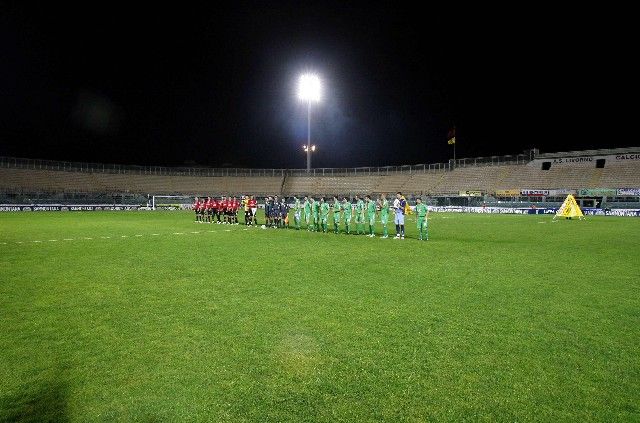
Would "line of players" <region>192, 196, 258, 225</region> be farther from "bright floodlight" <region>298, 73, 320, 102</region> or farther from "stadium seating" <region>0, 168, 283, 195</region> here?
"stadium seating" <region>0, 168, 283, 195</region>

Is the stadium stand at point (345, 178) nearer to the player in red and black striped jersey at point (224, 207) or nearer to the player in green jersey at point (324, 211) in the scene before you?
the player in red and black striped jersey at point (224, 207)

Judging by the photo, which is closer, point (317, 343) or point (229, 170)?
point (317, 343)

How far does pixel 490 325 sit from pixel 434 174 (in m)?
64.1

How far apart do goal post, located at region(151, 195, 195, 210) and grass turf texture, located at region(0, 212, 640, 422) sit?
170ft

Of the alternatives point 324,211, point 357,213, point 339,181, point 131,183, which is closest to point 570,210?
point 357,213

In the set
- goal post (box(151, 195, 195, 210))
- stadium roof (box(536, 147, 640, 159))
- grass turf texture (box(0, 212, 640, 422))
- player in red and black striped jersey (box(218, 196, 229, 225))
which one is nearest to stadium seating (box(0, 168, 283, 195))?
goal post (box(151, 195, 195, 210))

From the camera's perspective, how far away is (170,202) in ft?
204

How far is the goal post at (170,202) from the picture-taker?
6075cm

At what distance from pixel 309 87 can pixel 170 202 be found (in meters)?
27.1

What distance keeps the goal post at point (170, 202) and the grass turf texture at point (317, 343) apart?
51.8m

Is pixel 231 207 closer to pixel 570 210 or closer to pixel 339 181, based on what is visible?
pixel 570 210

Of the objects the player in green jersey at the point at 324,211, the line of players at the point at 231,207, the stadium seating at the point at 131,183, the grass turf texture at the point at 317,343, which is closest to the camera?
the grass turf texture at the point at 317,343

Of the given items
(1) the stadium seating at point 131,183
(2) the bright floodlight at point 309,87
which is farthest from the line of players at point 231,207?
(1) the stadium seating at point 131,183

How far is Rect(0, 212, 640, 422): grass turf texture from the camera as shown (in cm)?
389
